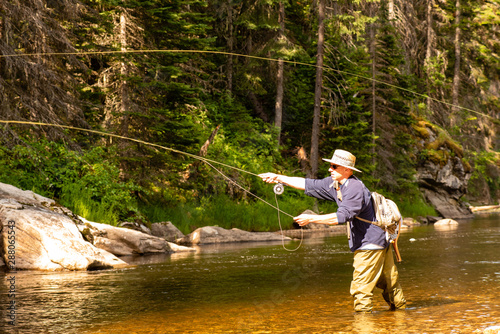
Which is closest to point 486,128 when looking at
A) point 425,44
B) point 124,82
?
point 425,44

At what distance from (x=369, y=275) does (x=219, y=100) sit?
64.1 ft

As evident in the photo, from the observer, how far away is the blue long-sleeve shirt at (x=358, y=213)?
5.28 m

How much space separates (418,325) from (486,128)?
40.0 metres

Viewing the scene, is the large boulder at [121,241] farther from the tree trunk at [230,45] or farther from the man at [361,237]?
the tree trunk at [230,45]

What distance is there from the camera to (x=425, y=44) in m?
35.9

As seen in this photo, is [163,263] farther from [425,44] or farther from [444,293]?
[425,44]

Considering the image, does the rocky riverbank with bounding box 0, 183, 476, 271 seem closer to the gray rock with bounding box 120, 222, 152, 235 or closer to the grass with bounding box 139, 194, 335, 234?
the gray rock with bounding box 120, 222, 152, 235

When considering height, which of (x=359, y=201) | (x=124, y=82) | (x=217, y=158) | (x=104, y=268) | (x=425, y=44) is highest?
(x=425, y=44)

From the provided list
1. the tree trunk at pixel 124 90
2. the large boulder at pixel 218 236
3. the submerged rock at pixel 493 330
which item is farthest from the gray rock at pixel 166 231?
the submerged rock at pixel 493 330

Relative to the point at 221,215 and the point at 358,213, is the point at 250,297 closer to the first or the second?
the point at 358,213

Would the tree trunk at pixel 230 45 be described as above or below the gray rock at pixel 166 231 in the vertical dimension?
above

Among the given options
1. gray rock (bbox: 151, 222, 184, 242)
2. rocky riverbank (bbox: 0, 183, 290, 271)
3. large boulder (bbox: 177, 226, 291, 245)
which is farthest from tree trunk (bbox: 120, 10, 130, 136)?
rocky riverbank (bbox: 0, 183, 290, 271)

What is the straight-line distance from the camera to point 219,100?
24.3 metres

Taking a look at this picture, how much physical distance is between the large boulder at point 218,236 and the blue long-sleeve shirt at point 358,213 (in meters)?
9.73
